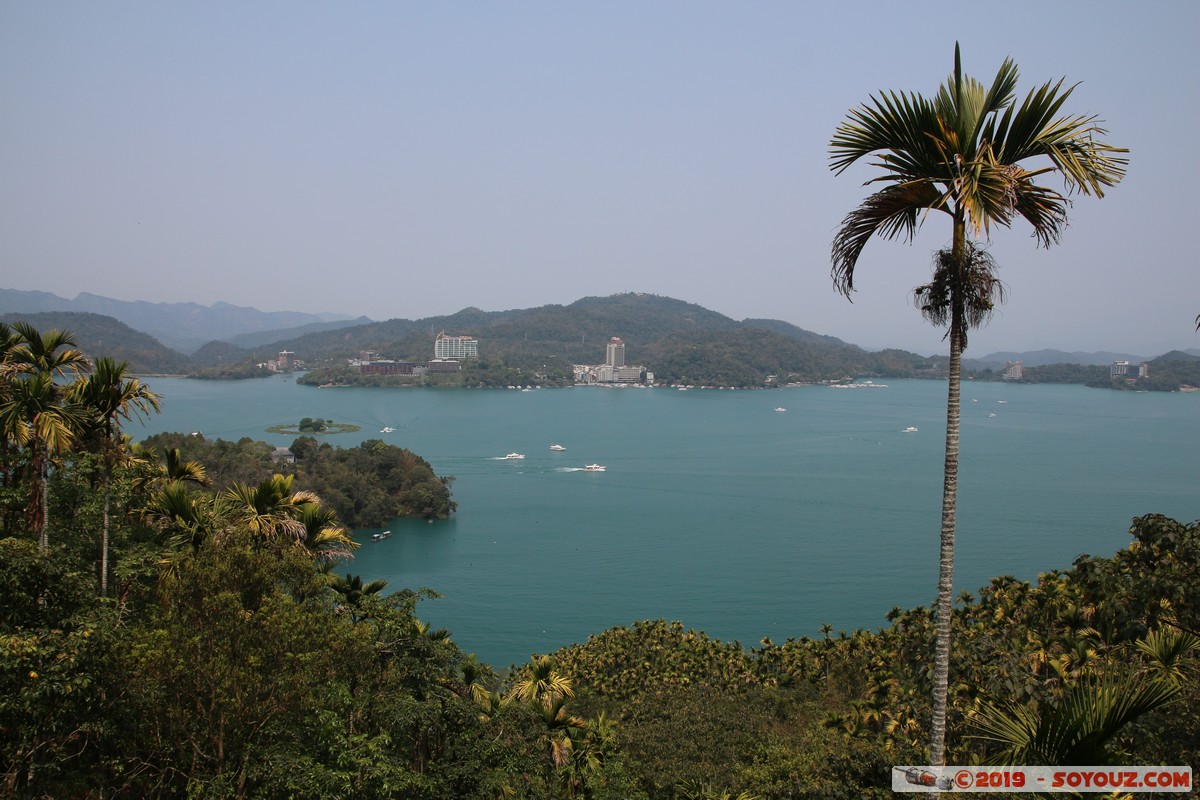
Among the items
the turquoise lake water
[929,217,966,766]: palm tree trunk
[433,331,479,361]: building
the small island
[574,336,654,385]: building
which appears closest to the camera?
[929,217,966,766]: palm tree trunk

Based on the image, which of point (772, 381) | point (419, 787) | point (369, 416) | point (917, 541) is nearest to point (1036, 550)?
point (917, 541)

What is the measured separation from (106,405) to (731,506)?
35.8m

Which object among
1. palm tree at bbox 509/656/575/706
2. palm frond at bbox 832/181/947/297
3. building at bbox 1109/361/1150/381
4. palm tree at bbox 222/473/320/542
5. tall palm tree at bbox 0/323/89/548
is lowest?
palm tree at bbox 509/656/575/706

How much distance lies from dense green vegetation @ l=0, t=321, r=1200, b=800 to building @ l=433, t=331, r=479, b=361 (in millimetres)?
118907

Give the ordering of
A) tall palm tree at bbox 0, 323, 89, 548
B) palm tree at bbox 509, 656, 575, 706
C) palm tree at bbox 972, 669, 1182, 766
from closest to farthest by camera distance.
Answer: palm tree at bbox 972, 669, 1182, 766 → tall palm tree at bbox 0, 323, 89, 548 → palm tree at bbox 509, 656, 575, 706

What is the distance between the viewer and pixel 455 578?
28.8 metres

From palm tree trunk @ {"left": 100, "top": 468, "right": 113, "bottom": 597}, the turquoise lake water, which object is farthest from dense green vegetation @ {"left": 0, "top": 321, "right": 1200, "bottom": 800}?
the turquoise lake water

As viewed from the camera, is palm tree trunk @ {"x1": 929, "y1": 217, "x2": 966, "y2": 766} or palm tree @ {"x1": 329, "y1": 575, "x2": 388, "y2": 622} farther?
palm tree @ {"x1": 329, "y1": 575, "x2": 388, "y2": 622}

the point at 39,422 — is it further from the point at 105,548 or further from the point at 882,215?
the point at 882,215

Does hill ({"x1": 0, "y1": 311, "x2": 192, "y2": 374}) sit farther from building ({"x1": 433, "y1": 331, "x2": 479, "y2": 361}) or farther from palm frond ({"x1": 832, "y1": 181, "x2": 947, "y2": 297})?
palm frond ({"x1": 832, "y1": 181, "x2": 947, "y2": 297})

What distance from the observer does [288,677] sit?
434cm

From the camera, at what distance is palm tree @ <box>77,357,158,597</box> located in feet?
16.5

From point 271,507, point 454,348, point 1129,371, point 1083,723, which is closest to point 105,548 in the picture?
point 271,507

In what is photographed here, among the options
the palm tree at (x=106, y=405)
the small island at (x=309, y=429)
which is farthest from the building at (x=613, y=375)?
the palm tree at (x=106, y=405)
